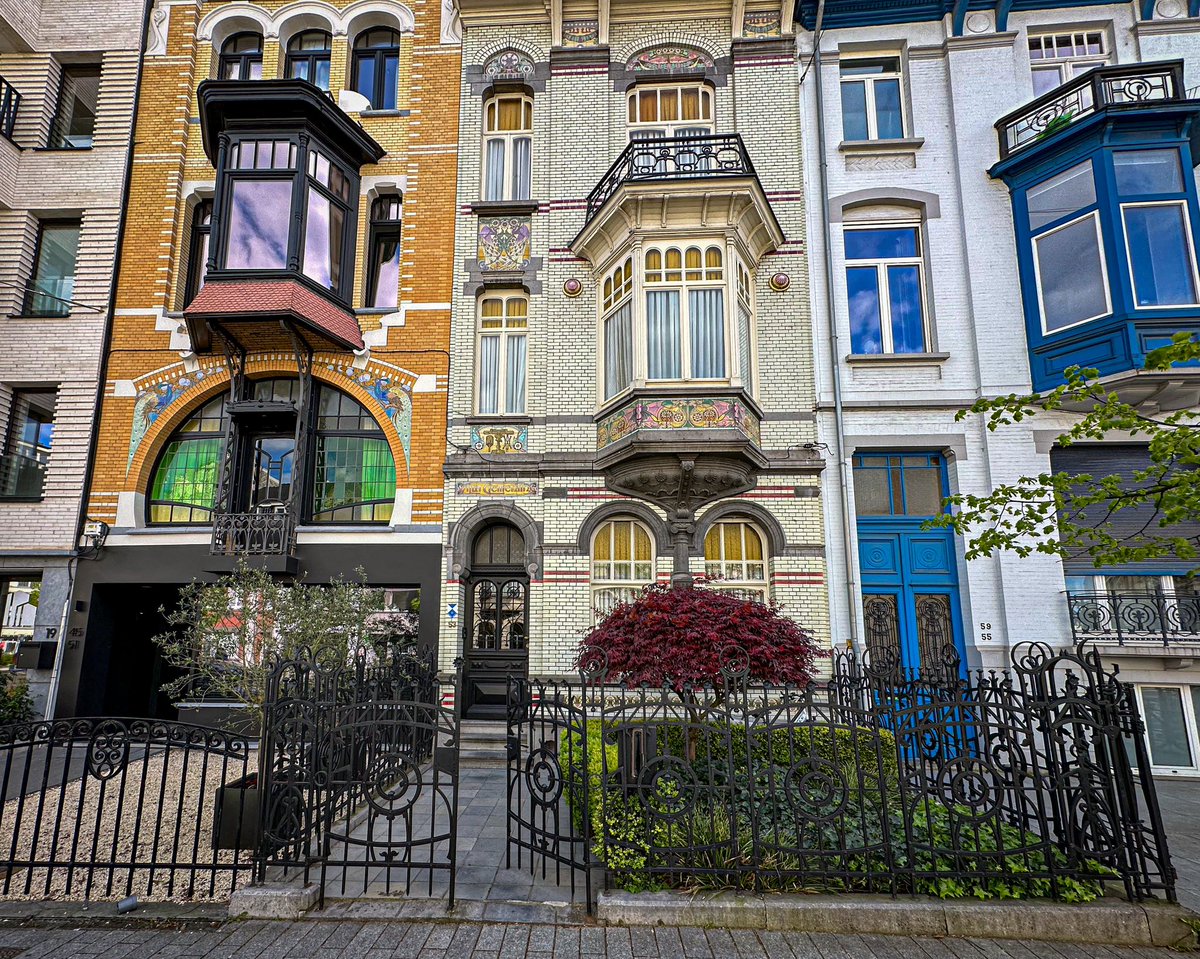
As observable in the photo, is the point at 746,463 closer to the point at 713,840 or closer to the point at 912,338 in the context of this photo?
the point at 912,338

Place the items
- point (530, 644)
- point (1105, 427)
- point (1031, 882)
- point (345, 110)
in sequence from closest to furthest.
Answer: point (1031, 882)
point (1105, 427)
point (530, 644)
point (345, 110)

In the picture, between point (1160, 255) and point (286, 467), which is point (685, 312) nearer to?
point (1160, 255)

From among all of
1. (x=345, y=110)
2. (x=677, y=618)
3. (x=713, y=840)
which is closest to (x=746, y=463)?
(x=677, y=618)

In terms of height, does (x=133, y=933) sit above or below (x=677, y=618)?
below

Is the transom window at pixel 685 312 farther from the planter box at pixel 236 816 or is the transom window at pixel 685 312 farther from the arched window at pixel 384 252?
the planter box at pixel 236 816

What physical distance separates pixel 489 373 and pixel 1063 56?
12.7m

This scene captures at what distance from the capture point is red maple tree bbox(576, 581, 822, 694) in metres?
5.86

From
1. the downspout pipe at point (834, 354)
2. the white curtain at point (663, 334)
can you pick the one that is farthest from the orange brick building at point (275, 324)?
the downspout pipe at point (834, 354)

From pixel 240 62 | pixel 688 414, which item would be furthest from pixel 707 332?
pixel 240 62

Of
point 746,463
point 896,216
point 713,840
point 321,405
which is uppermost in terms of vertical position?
point 896,216

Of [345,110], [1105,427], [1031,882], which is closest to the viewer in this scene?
[1031,882]

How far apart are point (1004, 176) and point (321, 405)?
13573 mm

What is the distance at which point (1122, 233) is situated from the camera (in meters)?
10.5

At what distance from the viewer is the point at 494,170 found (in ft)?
44.1
